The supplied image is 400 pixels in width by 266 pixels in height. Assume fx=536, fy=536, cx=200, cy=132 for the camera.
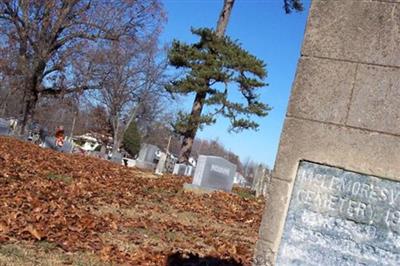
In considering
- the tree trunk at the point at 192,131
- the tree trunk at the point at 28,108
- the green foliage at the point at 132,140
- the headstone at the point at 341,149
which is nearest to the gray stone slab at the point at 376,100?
the headstone at the point at 341,149

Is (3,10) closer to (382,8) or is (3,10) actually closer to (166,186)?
(166,186)

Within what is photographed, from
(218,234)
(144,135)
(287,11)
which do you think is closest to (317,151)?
Result: (218,234)

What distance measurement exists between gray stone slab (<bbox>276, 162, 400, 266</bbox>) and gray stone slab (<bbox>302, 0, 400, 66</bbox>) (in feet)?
2.37

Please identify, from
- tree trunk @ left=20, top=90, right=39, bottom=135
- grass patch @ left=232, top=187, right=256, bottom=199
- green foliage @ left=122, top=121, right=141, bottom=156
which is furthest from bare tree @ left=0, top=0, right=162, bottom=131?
green foliage @ left=122, top=121, right=141, bottom=156

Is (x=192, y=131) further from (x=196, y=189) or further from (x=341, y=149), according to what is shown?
(x=341, y=149)

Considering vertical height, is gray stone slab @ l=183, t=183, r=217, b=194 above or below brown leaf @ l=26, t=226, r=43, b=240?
above

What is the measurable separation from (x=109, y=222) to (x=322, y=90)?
4792mm

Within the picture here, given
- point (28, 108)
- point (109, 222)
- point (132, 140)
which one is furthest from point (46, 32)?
point (132, 140)

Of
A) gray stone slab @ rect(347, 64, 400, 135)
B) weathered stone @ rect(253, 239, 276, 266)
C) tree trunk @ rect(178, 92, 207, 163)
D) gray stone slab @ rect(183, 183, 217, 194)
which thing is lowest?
weathered stone @ rect(253, 239, 276, 266)

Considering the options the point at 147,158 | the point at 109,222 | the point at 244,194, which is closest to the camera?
the point at 109,222

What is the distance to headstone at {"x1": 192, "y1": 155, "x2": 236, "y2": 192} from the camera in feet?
45.4

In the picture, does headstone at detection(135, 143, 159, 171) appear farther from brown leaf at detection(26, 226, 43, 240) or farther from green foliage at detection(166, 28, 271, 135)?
brown leaf at detection(26, 226, 43, 240)

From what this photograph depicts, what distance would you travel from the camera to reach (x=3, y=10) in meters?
26.0

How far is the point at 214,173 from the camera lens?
14.2 metres
